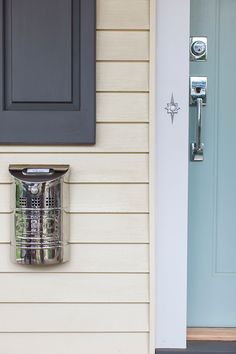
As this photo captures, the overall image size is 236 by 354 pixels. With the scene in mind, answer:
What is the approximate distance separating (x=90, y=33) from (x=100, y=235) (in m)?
0.89

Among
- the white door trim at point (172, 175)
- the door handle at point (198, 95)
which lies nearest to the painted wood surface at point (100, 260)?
the white door trim at point (172, 175)

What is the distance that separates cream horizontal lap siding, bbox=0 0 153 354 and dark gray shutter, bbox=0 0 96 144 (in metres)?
0.06

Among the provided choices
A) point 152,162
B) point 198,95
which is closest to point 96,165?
point 152,162

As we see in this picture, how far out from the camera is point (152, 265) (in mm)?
Answer: 2379

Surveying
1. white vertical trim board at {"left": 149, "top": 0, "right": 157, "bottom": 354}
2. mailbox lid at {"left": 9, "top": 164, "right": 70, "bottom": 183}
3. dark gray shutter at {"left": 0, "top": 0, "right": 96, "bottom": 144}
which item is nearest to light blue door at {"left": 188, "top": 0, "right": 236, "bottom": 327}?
white vertical trim board at {"left": 149, "top": 0, "right": 157, "bottom": 354}

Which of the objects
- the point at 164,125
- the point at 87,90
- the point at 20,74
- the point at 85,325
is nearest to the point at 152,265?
the point at 85,325

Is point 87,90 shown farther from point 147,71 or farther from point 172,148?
point 172,148

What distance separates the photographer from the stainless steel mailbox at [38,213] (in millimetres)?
2260

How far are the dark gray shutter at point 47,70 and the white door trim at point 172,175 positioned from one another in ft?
1.07

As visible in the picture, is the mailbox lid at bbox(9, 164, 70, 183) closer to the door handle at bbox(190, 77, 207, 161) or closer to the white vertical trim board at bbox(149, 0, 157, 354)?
the white vertical trim board at bbox(149, 0, 157, 354)

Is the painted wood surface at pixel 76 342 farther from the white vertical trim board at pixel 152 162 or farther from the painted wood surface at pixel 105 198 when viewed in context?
the painted wood surface at pixel 105 198

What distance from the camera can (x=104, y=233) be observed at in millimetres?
2387

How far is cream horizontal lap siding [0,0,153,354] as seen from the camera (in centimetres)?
236

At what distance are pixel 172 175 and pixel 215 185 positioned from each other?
11.3 inches
